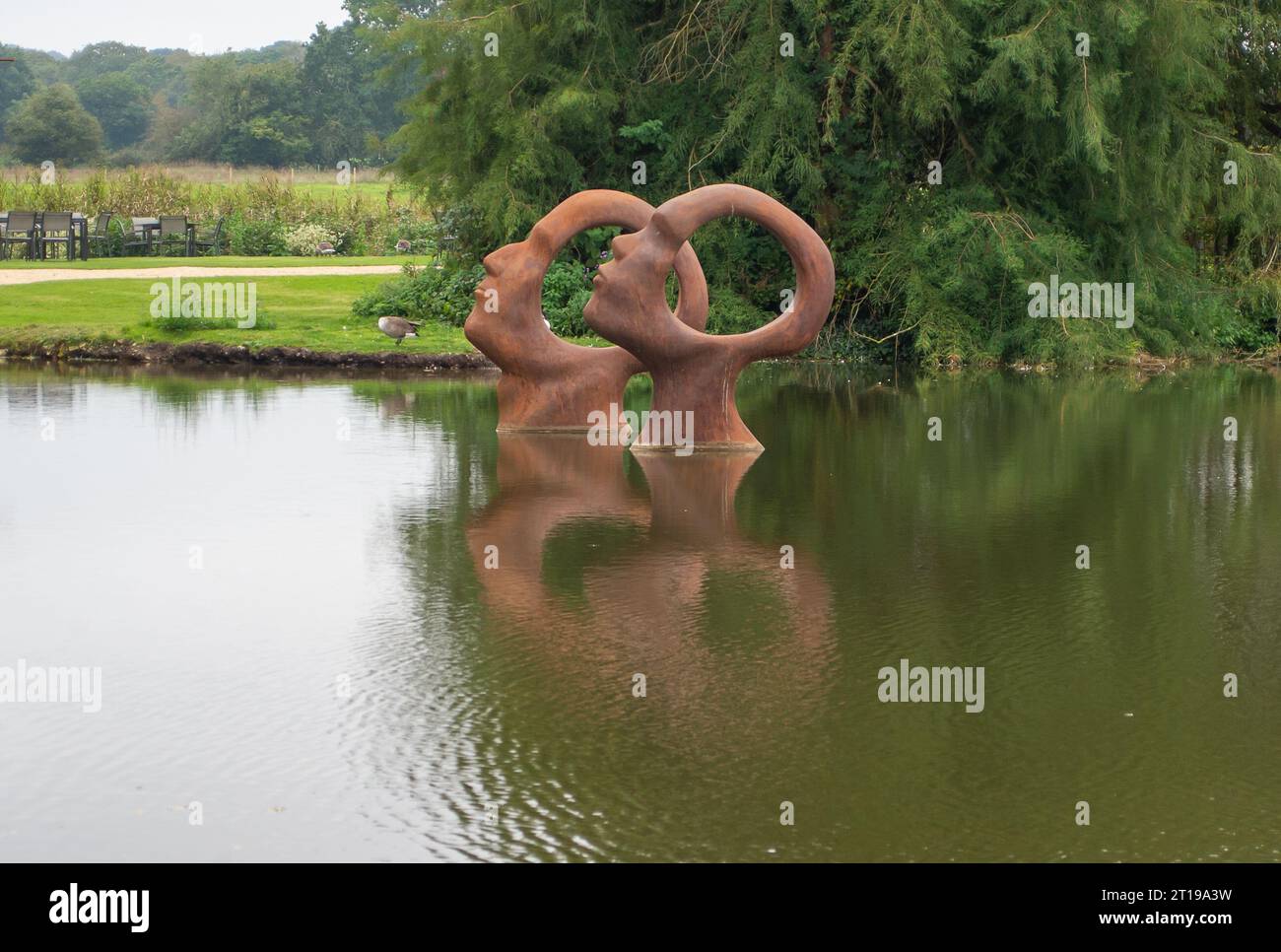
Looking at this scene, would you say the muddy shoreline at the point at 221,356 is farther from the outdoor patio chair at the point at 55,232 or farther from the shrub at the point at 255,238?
the shrub at the point at 255,238

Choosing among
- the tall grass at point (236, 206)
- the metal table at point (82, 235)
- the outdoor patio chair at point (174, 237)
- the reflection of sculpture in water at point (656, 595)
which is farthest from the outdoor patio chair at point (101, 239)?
the reflection of sculpture in water at point (656, 595)

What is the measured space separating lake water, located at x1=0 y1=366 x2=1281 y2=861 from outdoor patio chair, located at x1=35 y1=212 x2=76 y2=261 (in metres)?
20.1

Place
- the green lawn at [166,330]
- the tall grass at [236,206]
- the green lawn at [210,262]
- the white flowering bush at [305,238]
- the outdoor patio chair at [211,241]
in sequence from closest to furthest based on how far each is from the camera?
the green lawn at [166,330] < the green lawn at [210,262] < the outdoor patio chair at [211,241] < the white flowering bush at [305,238] < the tall grass at [236,206]

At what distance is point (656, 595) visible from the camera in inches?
407

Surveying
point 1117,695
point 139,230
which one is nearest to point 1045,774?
point 1117,695

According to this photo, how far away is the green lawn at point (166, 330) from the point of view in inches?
1041

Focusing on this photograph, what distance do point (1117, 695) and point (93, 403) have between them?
14984 mm

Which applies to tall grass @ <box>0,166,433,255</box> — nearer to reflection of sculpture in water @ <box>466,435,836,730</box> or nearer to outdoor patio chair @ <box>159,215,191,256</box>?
outdoor patio chair @ <box>159,215,191,256</box>

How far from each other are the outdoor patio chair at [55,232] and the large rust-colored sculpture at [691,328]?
2278cm

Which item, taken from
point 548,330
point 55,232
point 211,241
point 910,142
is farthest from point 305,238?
point 548,330

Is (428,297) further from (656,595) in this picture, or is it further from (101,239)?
(656,595)

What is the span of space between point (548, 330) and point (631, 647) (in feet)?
28.9

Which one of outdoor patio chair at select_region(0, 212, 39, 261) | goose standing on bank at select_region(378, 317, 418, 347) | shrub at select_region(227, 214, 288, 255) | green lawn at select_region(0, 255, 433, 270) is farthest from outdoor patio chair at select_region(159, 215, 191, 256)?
goose standing on bank at select_region(378, 317, 418, 347)
